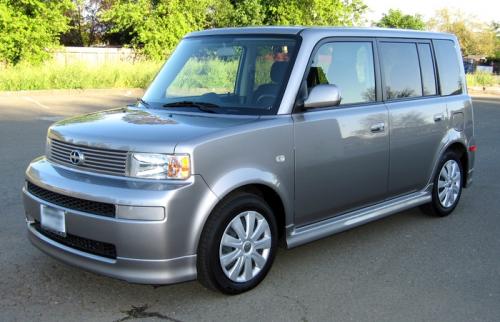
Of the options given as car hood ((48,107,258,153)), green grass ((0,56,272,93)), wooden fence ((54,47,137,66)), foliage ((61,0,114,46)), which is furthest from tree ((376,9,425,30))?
car hood ((48,107,258,153))

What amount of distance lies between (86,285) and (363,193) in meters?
2.40

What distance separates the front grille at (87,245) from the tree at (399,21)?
5247 centimetres

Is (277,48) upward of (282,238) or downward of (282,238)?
upward

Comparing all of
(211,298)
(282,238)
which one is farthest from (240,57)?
(211,298)

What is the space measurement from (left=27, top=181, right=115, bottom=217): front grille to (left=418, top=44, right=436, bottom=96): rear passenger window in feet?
11.7

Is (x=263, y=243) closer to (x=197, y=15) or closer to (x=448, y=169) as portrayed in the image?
(x=448, y=169)

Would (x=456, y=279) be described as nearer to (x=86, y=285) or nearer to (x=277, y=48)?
(x=277, y=48)

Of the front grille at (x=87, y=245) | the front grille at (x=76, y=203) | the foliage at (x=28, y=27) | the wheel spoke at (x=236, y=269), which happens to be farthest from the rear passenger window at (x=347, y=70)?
the foliage at (x=28, y=27)

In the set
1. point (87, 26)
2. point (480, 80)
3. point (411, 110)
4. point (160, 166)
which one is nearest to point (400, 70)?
point (411, 110)

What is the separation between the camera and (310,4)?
112ft

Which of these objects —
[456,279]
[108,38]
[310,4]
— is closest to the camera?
[456,279]

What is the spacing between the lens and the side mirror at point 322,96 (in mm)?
4203

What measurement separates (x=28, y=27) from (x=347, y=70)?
22907 mm

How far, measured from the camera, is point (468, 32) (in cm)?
6334
